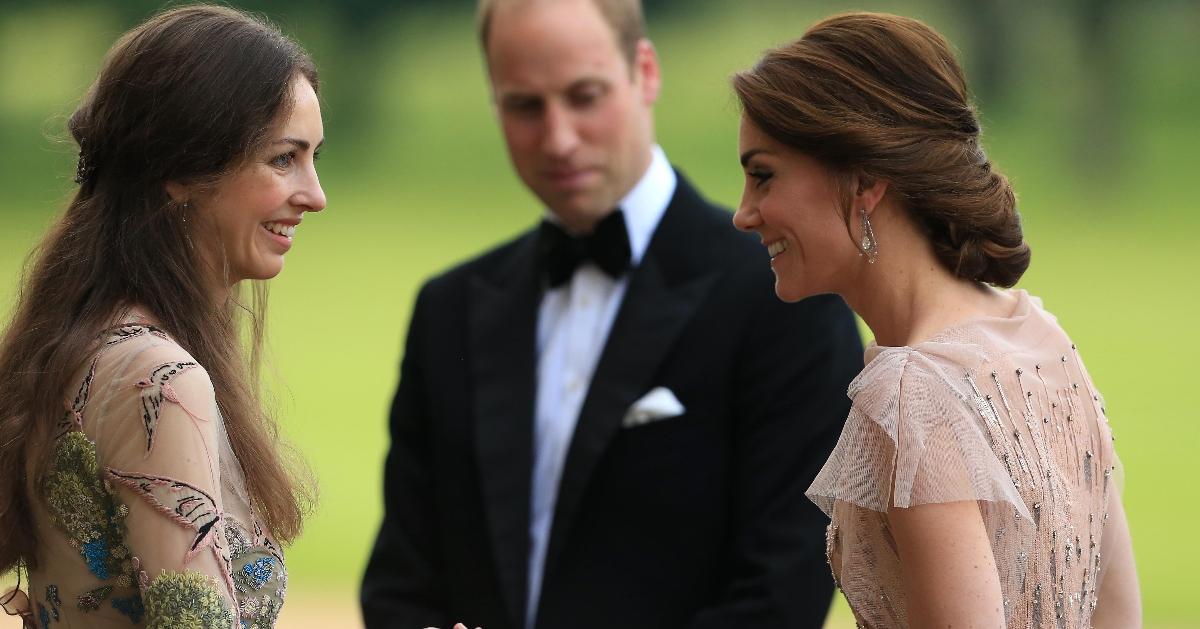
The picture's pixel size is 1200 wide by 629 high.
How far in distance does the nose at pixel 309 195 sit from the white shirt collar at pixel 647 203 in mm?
972

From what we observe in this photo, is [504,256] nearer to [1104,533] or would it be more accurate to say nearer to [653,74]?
[653,74]

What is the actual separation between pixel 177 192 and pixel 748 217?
761 millimetres

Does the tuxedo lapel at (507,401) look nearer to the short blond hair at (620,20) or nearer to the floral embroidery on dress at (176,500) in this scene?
the short blond hair at (620,20)

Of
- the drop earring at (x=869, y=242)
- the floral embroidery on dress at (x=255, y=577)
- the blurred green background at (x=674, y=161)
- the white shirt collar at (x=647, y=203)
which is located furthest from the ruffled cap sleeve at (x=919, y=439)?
the blurred green background at (x=674, y=161)

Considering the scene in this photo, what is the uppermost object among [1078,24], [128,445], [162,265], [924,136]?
[1078,24]

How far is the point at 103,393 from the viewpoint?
5.21 feet

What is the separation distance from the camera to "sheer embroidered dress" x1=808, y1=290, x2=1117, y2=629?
1.63m

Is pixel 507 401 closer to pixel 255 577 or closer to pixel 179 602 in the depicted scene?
pixel 255 577

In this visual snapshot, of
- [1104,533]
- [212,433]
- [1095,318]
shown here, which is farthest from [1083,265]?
[212,433]

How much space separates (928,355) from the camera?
5.56 ft

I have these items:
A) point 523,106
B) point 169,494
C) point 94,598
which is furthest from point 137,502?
point 523,106

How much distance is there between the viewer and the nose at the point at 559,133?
273cm

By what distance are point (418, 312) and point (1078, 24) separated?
899 cm

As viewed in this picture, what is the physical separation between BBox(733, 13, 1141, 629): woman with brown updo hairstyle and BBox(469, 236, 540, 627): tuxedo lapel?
87cm
